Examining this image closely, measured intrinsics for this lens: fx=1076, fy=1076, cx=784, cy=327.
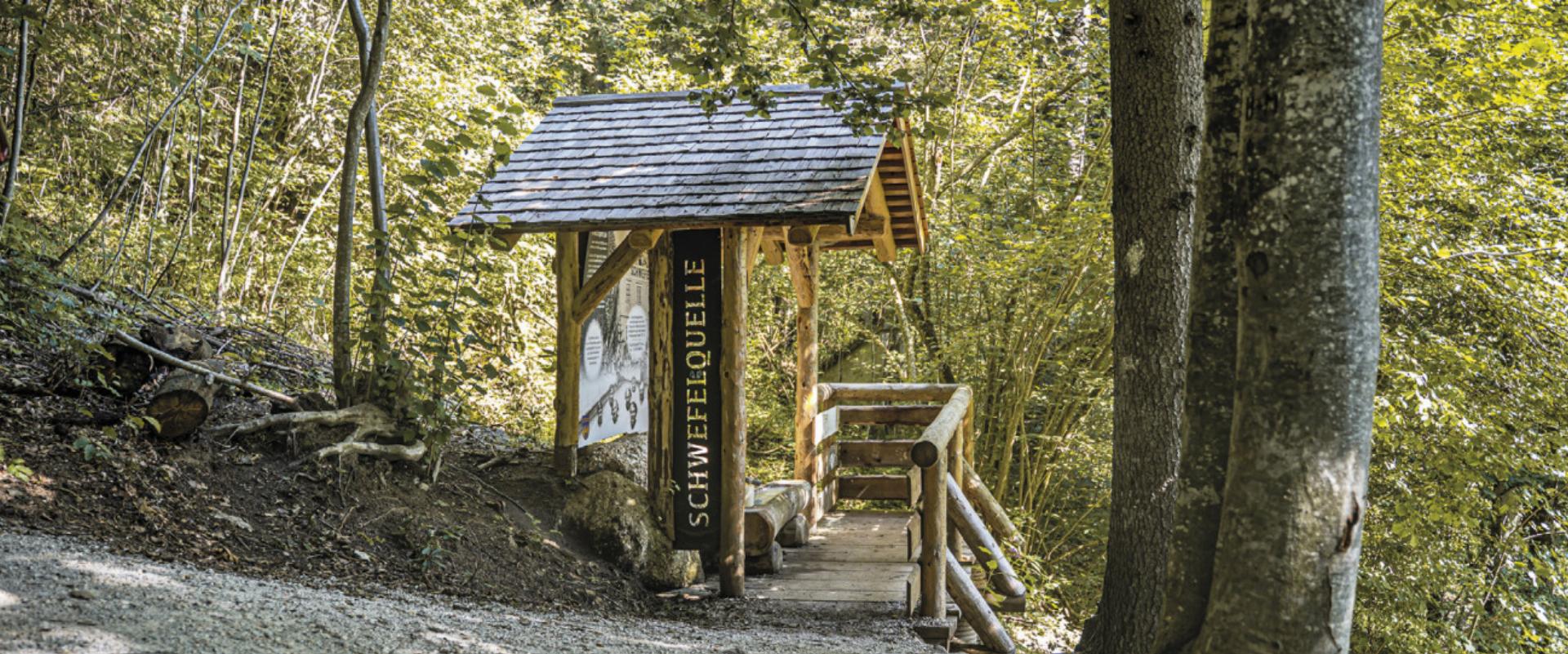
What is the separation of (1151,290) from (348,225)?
4642 millimetres

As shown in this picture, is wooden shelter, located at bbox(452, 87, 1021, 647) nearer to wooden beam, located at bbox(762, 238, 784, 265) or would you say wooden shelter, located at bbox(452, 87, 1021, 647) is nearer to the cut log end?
wooden beam, located at bbox(762, 238, 784, 265)

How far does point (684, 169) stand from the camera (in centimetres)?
712

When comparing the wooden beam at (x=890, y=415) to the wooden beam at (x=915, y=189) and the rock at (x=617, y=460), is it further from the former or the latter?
the rock at (x=617, y=460)

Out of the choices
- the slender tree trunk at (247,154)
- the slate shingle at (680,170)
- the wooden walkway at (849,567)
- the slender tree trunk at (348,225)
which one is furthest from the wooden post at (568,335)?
the slender tree trunk at (247,154)

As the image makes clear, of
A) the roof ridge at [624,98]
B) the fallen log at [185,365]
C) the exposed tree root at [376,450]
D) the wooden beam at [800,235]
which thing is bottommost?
the exposed tree root at [376,450]

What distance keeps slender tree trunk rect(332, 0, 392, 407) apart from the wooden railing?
345cm

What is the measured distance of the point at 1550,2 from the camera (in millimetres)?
8219

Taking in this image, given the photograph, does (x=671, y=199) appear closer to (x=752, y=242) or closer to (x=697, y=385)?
(x=752, y=242)

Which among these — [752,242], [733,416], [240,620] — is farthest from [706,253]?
[240,620]

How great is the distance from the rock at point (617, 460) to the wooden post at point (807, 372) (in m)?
1.31

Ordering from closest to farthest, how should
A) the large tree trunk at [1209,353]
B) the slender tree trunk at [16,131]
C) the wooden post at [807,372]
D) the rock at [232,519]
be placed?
the large tree trunk at [1209,353] < the rock at [232,519] < the slender tree trunk at [16,131] < the wooden post at [807,372]

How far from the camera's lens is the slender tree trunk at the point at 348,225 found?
643cm

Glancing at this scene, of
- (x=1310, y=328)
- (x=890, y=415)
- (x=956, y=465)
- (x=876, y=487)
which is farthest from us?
(x=890, y=415)

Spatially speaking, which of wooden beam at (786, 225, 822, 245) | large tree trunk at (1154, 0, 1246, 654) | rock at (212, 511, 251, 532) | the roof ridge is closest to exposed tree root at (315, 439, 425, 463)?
rock at (212, 511, 251, 532)
